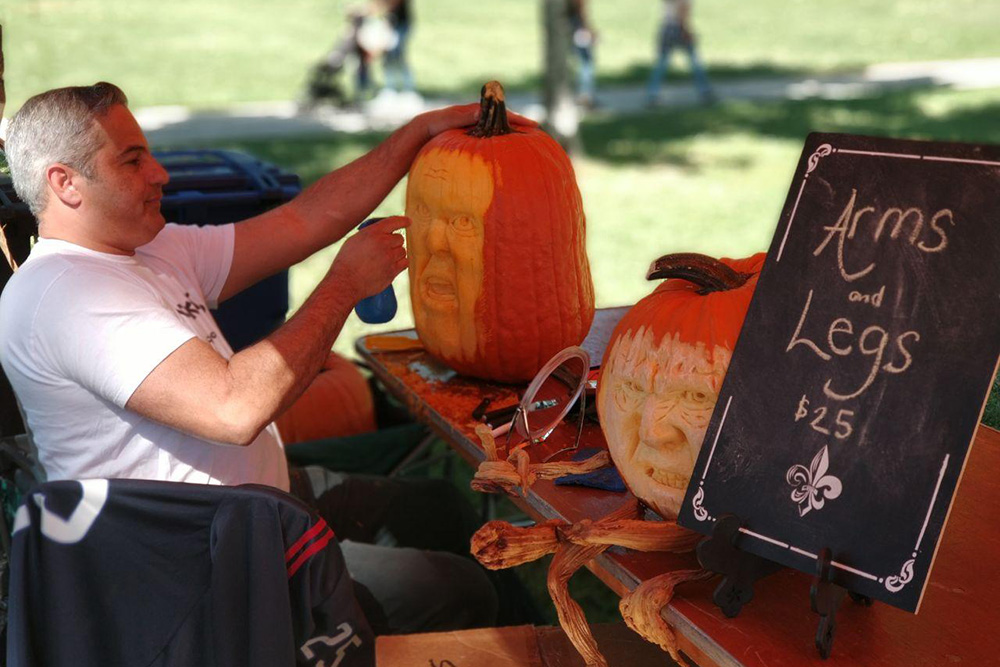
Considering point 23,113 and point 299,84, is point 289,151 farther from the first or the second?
point 23,113

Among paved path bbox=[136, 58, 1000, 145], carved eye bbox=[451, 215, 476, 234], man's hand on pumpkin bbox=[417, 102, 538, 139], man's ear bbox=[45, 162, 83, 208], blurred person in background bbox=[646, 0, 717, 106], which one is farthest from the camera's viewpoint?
blurred person in background bbox=[646, 0, 717, 106]

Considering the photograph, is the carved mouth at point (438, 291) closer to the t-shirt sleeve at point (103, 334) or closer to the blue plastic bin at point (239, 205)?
the t-shirt sleeve at point (103, 334)

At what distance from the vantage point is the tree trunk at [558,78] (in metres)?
8.53

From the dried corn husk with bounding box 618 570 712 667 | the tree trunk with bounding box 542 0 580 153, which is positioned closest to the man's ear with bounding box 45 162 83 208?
the dried corn husk with bounding box 618 570 712 667

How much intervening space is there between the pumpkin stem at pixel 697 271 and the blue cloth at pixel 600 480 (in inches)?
13.6

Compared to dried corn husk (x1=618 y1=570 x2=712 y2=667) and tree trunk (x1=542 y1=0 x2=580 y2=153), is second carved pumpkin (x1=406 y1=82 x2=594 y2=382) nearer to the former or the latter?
dried corn husk (x1=618 y1=570 x2=712 y2=667)

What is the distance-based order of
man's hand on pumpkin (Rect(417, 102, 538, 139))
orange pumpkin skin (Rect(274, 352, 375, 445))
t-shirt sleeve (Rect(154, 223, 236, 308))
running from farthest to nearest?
1. orange pumpkin skin (Rect(274, 352, 375, 445))
2. t-shirt sleeve (Rect(154, 223, 236, 308))
3. man's hand on pumpkin (Rect(417, 102, 538, 139))

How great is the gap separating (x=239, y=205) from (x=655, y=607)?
221 cm

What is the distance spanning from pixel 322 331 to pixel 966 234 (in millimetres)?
1173

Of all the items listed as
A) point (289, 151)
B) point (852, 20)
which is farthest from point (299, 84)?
point (852, 20)

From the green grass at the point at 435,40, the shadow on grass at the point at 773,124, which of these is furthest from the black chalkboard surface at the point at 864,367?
the green grass at the point at 435,40

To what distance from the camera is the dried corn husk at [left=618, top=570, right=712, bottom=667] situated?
146 cm

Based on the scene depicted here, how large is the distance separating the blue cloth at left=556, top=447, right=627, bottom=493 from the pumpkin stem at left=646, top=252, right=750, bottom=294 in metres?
0.35

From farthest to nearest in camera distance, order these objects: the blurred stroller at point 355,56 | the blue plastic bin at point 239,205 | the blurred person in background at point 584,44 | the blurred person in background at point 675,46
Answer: the blurred person in background at point 675,46 < the blurred person in background at point 584,44 < the blurred stroller at point 355,56 < the blue plastic bin at point 239,205
